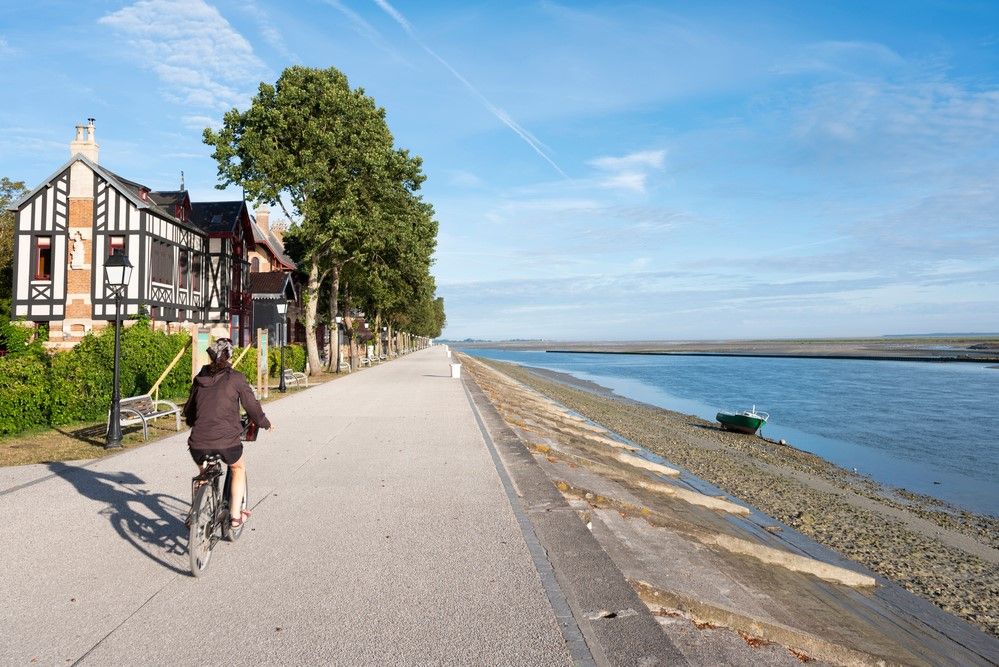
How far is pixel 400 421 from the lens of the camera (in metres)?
15.2

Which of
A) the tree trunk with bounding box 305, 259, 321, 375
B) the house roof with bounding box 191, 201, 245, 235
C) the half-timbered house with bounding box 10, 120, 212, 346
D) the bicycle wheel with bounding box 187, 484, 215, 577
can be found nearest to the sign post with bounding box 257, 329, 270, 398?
the tree trunk with bounding box 305, 259, 321, 375

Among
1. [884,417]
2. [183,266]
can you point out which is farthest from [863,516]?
[183,266]

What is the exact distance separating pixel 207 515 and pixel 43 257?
3136 centimetres

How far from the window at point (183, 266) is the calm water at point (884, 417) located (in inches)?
1070

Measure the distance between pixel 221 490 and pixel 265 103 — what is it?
28.0 m

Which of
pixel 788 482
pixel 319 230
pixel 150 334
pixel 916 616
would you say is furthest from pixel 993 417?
pixel 150 334

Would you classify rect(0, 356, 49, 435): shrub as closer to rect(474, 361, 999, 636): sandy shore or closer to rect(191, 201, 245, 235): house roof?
rect(474, 361, 999, 636): sandy shore

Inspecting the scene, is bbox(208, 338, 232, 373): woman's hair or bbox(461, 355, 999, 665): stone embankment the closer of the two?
bbox(208, 338, 232, 373): woman's hair

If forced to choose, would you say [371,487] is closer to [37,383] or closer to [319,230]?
[37,383]

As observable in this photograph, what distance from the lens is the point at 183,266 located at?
33656 mm

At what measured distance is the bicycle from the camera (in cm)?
516

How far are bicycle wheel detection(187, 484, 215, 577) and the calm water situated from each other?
54.4 feet

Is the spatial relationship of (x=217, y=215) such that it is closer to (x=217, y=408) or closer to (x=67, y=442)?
(x=67, y=442)

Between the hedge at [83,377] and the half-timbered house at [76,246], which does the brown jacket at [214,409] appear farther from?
the half-timbered house at [76,246]
